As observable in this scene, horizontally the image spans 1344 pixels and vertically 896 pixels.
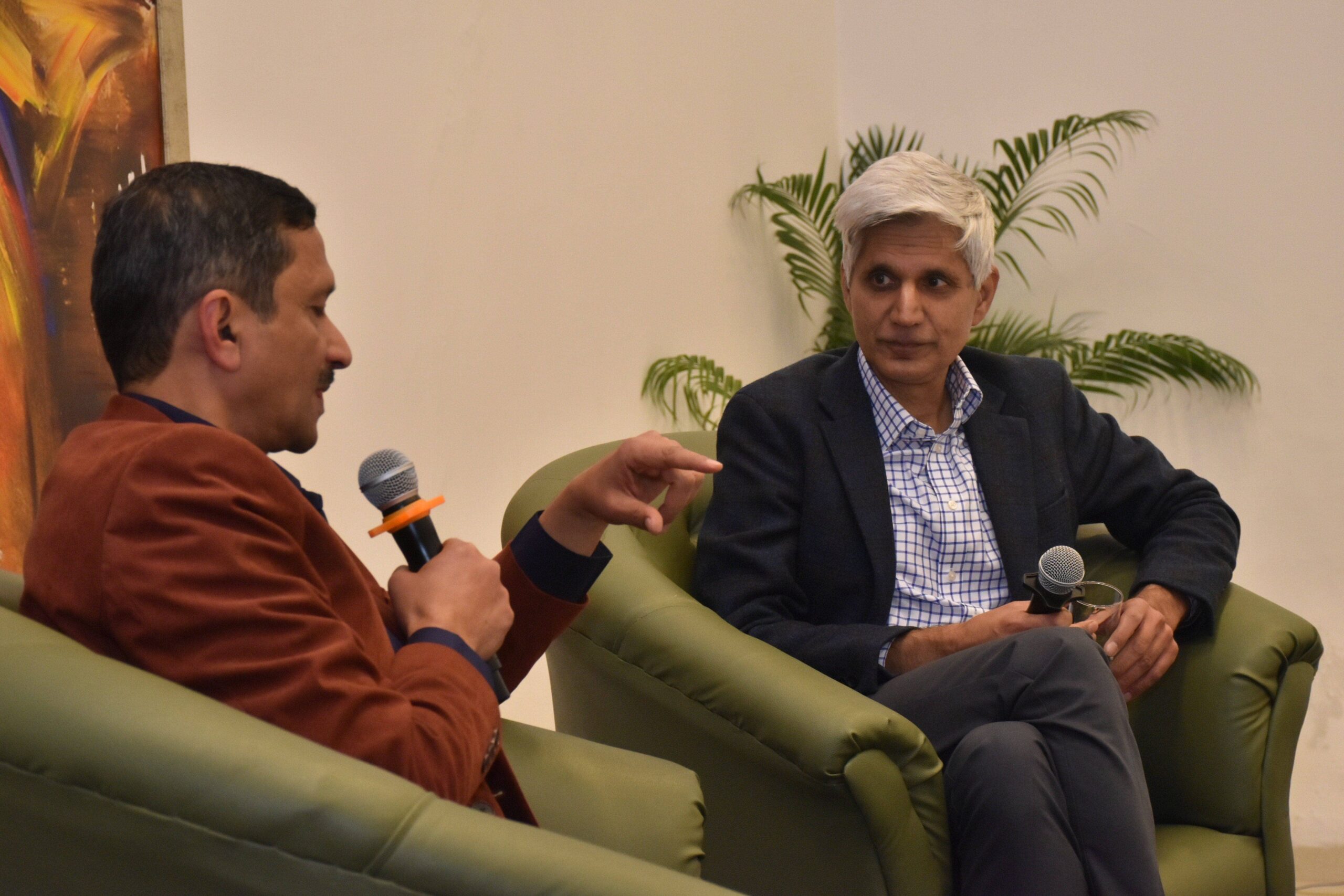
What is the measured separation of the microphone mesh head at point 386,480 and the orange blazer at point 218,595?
23 centimetres

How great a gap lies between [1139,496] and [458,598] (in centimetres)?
154

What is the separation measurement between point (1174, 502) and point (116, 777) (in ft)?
6.52

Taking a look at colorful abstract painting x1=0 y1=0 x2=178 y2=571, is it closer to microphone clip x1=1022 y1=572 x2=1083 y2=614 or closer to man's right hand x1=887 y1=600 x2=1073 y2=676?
man's right hand x1=887 y1=600 x2=1073 y2=676

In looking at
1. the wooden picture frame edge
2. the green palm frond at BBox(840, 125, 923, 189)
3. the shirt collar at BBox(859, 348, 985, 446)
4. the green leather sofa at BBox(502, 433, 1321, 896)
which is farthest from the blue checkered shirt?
the green palm frond at BBox(840, 125, 923, 189)

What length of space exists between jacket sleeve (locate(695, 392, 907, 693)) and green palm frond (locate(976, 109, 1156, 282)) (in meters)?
2.11

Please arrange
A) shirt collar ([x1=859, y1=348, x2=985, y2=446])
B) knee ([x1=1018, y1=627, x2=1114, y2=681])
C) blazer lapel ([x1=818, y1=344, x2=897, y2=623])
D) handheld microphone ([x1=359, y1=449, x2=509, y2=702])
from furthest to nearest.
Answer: shirt collar ([x1=859, y1=348, x2=985, y2=446])
blazer lapel ([x1=818, y1=344, x2=897, y2=623])
knee ([x1=1018, y1=627, x2=1114, y2=681])
handheld microphone ([x1=359, y1=449, x2=509, y2=702])

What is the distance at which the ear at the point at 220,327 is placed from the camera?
128 cm

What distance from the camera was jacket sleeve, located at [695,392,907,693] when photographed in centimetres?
205

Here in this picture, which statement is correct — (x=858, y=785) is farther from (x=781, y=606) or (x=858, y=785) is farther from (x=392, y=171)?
(x=392, y=171)

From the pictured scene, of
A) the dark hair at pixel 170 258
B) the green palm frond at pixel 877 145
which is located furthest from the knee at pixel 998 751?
the green palm frond at pixel 877 145

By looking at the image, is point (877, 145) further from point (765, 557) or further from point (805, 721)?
point (805, 721)

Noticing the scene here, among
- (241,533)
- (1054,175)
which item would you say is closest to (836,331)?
(1054,175)

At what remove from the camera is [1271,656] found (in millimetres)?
2092

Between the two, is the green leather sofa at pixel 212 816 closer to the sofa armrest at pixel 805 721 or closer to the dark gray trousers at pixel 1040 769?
the sofa armrest at pixel 805 721
